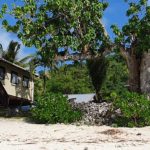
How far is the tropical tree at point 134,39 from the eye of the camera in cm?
2582

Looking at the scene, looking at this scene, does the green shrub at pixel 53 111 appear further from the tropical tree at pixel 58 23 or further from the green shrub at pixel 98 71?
the green shrub at pixel 98 71

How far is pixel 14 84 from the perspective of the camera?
43312 millimetres

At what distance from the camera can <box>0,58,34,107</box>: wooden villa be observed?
129 ft

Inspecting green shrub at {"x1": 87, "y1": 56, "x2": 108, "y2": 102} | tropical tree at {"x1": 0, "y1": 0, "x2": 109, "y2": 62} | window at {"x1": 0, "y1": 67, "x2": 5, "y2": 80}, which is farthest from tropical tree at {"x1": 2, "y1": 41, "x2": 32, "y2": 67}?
tropical tree at {"x1": 0, "y1": 0, "x2": 109, "y2": 62}

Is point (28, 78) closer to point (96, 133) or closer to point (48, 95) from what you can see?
point (48, 95)

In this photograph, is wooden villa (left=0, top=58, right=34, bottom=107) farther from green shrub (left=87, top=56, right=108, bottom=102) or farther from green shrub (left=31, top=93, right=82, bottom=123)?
green shrub (left=31, top=93, right=82, bottom=123)

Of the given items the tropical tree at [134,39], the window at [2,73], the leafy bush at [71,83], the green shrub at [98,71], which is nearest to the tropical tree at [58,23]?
the tropical tree at [134,39]

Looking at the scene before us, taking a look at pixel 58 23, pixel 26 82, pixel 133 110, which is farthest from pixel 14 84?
pixel 133 110

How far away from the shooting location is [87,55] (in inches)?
1081

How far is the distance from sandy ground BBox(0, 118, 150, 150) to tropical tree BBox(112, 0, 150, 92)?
608 centimetres

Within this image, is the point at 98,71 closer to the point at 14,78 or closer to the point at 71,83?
the point at 14,78

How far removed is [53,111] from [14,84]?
20481 millimetres

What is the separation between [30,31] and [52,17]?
1764mm

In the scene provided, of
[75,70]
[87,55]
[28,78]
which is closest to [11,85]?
[28,78]
